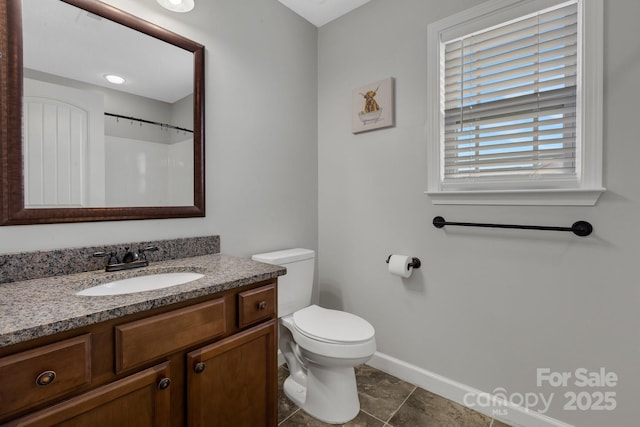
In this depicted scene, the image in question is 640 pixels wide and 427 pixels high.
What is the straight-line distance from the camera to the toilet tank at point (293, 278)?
1.80m

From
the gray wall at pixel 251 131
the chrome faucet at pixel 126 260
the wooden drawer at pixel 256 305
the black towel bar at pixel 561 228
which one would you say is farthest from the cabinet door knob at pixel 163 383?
the black towel bar at pixel 561 228

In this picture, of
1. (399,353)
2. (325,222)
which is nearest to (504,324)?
(399,353)

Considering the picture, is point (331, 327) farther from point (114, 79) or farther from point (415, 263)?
point (114, 79)

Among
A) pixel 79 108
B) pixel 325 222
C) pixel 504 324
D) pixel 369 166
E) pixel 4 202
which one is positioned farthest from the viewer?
pixel 325 222

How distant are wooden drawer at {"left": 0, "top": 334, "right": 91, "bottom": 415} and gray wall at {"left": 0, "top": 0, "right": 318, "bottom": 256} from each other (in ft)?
2.16

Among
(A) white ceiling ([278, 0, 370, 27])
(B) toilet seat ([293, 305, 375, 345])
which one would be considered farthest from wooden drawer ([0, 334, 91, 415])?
(A) white ceiling ([278, 0, 370, 27])

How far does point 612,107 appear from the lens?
51.1 inches

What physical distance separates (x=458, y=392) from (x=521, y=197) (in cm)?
116

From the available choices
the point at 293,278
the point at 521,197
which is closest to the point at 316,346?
the point at 293,278

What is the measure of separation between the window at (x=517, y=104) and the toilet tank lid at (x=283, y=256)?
0.88 meters

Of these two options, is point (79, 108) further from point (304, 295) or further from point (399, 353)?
point (399, 353)

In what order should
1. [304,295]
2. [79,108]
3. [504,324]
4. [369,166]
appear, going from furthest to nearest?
[369,166] → [304,295] → [504,324] → [79,108]

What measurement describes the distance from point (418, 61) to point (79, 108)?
179cm

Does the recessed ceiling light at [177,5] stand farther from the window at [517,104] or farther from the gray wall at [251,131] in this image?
the window at [517,104]
